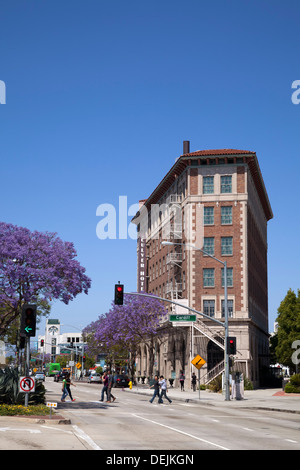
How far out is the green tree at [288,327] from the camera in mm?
80125

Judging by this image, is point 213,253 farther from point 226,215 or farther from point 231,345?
point 231,345

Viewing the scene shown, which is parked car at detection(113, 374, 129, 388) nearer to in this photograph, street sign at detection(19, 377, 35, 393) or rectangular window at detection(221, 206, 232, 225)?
rectangular window at detection(221, 206, 232, 225)

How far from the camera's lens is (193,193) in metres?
64.2

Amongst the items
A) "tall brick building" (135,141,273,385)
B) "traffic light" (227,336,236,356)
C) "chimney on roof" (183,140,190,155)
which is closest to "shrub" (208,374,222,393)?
"tall brick building" (135,141,273,385)

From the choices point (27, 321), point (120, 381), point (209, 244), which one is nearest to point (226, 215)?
point (209, 244)

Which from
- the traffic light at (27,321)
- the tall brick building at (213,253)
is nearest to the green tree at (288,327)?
the tall brick building at (213,253)

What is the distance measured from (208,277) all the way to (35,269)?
35.8m

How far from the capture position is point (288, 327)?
8238 centimetres

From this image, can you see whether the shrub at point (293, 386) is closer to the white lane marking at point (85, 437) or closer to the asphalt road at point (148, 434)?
the asphalt road at point (148, 434)

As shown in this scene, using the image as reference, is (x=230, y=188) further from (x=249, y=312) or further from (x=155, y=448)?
(x=155, y=448)

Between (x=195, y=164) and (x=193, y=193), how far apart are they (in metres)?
3.04

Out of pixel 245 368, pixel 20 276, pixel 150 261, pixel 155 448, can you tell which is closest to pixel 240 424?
pixel 155 448

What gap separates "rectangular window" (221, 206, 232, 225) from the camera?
62938 mm
